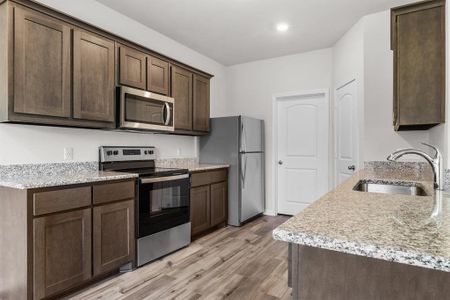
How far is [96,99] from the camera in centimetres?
250

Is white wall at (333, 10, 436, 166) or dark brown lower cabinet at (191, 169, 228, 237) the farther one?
dark brown lower cabinet at (191, 169, 228, 237)

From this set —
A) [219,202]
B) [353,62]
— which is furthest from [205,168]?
[353,62]

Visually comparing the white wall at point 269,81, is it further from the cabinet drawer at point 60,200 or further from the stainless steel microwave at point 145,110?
the cabinet drawer at point 60,200

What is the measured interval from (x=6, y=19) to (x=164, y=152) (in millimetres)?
2096

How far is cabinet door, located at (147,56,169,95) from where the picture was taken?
305 centimetres

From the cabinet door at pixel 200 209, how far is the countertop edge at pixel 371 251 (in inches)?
106

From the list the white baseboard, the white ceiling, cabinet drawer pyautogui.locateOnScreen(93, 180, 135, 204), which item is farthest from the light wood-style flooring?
the white ceiling

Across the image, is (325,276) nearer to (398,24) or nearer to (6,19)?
(398,24)

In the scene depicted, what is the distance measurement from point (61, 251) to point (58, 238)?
4.0 inches

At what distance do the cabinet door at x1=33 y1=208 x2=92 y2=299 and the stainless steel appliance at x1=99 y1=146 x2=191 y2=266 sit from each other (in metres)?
0.52

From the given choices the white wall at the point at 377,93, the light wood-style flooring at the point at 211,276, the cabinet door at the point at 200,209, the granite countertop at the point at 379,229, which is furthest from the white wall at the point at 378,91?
the cabinet door at the point at 200,209

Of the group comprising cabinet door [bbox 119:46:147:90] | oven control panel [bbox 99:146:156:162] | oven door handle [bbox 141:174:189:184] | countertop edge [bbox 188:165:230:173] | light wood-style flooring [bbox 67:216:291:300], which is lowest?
light wood-style flooring [bbox 67:216:291:300]

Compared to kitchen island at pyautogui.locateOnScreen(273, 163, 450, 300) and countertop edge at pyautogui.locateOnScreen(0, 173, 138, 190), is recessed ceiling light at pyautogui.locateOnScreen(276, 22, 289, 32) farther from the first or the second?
kitchen island at pyautogui.locateOnScreen(273, 163, 450, 300)

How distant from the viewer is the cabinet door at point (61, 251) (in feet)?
6.14
